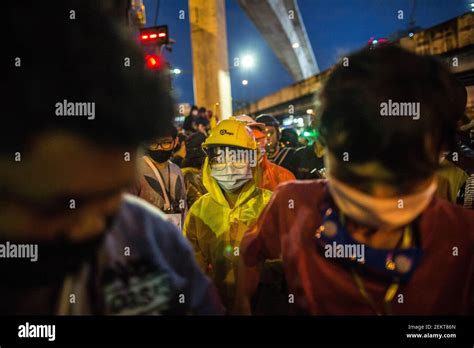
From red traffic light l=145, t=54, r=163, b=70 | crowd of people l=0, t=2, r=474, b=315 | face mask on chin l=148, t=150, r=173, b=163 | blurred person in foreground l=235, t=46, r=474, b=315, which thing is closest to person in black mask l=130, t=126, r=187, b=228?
face mask on chin l=148, t=150, r=173, b=163

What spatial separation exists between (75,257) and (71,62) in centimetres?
48

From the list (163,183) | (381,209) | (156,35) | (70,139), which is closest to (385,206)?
(381,209)

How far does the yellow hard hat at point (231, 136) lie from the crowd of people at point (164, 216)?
692mm

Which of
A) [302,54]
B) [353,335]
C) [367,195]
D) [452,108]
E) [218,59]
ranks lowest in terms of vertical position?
[353,335]

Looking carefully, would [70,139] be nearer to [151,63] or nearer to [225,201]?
[151,63]

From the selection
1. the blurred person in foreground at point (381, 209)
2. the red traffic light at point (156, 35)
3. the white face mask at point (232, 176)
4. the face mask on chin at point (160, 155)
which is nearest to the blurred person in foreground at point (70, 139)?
the blurred person in foreground at point (381, 209)

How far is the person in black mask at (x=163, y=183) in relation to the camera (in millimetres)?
2305

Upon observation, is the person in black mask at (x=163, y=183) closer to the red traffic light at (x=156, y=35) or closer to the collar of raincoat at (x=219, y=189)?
the collar of raincoat at (x=219, y=189)

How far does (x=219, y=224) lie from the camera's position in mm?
1994

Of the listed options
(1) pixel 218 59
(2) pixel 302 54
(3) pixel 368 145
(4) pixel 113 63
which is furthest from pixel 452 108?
(2) pixel 302 54

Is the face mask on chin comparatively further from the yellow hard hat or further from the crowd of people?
the crowd of people

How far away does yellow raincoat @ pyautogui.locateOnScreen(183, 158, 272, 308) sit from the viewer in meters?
1.94

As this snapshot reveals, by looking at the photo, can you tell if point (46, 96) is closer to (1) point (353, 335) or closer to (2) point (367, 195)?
(2) point (367, 195)

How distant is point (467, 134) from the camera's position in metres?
2.06
